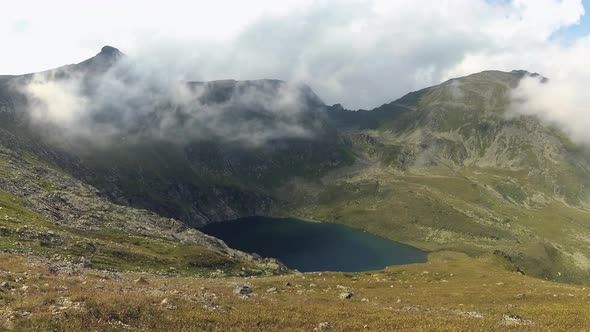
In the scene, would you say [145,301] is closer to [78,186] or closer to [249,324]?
[249,324]

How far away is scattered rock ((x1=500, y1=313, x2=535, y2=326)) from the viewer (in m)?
28.3

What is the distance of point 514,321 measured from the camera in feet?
98.0

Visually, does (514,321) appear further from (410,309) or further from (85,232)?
(85,232)

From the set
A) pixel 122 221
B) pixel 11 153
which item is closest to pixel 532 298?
pixel 122 221

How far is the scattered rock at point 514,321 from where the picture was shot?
92.7 ft

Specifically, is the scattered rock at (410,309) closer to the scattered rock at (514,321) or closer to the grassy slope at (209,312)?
the grassy slope at (209,312)

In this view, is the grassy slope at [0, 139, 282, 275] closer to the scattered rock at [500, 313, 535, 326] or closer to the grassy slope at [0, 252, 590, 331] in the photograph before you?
the grassy slope at [0, 252, 590, 331]

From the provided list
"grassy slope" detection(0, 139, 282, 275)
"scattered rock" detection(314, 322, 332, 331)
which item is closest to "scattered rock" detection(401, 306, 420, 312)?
"scattered rock" detection(314, 322, 332, 331)

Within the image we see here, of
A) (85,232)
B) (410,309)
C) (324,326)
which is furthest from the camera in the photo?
(85,232)

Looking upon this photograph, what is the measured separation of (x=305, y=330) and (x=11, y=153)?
18953 centimetres

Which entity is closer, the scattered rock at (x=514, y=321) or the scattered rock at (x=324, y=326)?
the scattered rock at (x=324, y=326)

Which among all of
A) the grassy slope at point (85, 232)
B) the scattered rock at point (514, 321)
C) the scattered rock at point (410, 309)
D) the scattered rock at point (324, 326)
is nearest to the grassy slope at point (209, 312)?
the scattered rock at point (410, 309)

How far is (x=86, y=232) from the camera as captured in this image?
103625mm

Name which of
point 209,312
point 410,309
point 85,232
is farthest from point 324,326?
point 85,232
